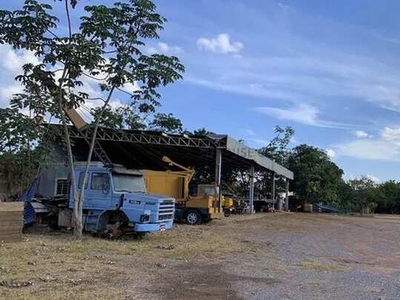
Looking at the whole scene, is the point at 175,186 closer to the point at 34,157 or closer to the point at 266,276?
the point at 34,157

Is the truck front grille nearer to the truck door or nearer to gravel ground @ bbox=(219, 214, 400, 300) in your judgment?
the truck door

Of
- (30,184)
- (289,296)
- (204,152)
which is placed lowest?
(289,296)

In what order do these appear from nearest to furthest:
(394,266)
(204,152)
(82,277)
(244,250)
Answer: (82,277), (394,266), (244,250), (204,152)

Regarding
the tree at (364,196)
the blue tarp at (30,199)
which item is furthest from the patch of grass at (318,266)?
the tree at (364,196)

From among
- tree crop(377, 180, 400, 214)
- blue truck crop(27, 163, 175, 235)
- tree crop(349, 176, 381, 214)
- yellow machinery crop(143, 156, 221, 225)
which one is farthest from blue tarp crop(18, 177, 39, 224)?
tree crop(377, 180, 400, 214)

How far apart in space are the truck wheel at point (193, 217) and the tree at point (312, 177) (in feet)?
115

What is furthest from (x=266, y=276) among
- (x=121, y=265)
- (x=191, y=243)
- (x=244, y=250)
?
(x=191, y=243)

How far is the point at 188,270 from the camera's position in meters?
11.9

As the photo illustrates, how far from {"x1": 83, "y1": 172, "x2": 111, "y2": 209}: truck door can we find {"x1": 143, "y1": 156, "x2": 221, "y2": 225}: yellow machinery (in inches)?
388

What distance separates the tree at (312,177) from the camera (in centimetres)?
6144

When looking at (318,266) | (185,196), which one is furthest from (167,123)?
(318,266)

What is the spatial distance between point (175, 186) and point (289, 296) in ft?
65.6

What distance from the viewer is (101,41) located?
17.1 metres

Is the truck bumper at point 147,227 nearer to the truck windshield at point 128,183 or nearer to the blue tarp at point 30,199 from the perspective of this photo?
the truck windshield at point 128,183
